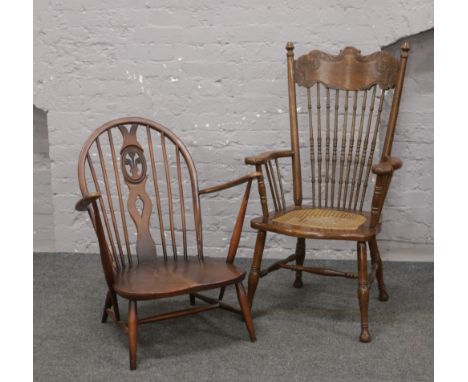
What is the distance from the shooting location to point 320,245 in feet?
11.7

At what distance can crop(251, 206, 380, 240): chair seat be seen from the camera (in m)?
2.44

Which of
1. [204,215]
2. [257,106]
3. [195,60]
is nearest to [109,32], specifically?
[195,60]

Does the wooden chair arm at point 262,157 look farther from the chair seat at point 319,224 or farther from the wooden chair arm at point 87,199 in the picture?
the wooden chair arm at point 87,199

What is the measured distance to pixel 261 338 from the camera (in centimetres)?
250

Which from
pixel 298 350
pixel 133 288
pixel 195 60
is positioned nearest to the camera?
pixel 133 288

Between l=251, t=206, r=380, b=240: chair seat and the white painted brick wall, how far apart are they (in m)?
0.77

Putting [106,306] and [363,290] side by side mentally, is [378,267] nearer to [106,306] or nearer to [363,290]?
[363,290]

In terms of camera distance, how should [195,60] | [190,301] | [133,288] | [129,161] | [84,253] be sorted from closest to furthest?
[133,288] → [129,161] → [190,301] → [195,60] → [84,253]

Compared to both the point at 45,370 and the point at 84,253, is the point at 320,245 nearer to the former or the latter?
the point at 84,253

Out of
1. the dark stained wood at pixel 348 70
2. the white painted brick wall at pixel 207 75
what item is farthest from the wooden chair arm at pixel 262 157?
the white painted brick wall at pixel 207 75

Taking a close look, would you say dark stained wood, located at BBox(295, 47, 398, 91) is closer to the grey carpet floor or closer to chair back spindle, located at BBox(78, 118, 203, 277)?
chair back spindle, located at BBox(78, 118, 203, 277)

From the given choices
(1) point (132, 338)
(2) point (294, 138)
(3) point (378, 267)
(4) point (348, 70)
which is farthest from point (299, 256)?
(1) point (132, 338)

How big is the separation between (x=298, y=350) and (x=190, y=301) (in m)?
0.71

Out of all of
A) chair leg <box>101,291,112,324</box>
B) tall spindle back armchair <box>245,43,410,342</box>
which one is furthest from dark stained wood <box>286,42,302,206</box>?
chair leg <box>101,291,112,324</box>
